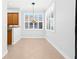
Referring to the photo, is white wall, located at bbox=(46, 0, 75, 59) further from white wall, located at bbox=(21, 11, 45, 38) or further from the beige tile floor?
white wall, located at bbox=(21, 11, 45, 38)

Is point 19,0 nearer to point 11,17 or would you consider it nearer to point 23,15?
point 11,17

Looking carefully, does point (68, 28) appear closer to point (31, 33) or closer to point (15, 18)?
point (15, 18)

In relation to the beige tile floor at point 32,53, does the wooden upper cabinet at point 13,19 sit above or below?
above

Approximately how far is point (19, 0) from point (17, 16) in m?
3.94

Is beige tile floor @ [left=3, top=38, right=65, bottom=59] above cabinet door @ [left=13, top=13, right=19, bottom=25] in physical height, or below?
below

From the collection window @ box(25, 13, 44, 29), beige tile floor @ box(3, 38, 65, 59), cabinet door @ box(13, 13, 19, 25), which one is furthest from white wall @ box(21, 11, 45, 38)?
beige tile floor @ box(3, 38, 65, 59)

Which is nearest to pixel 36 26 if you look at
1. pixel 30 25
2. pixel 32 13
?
pixel 30 25

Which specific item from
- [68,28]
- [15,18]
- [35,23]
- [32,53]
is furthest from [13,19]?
[68,28]

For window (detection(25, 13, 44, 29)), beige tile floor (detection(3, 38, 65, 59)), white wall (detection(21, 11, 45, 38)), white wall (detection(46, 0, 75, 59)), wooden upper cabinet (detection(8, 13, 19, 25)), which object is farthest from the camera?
window (detection(25, 13, 44, 29))

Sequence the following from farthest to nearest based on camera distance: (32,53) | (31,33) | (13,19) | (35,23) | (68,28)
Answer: (35,23)
(31,33)
(13,19)
(32,53)
(68,28)

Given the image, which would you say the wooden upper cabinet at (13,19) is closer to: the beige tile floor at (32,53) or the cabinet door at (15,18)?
the cabinet door at (15,18)

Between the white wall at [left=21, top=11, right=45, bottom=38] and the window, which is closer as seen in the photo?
the white wall at [left=21, top=11, right=45, bottom=38]

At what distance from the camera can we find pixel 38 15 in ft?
47.4

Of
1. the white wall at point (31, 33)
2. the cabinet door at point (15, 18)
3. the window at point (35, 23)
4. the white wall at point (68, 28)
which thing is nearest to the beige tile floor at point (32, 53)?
the white wall at point (68, 28)
